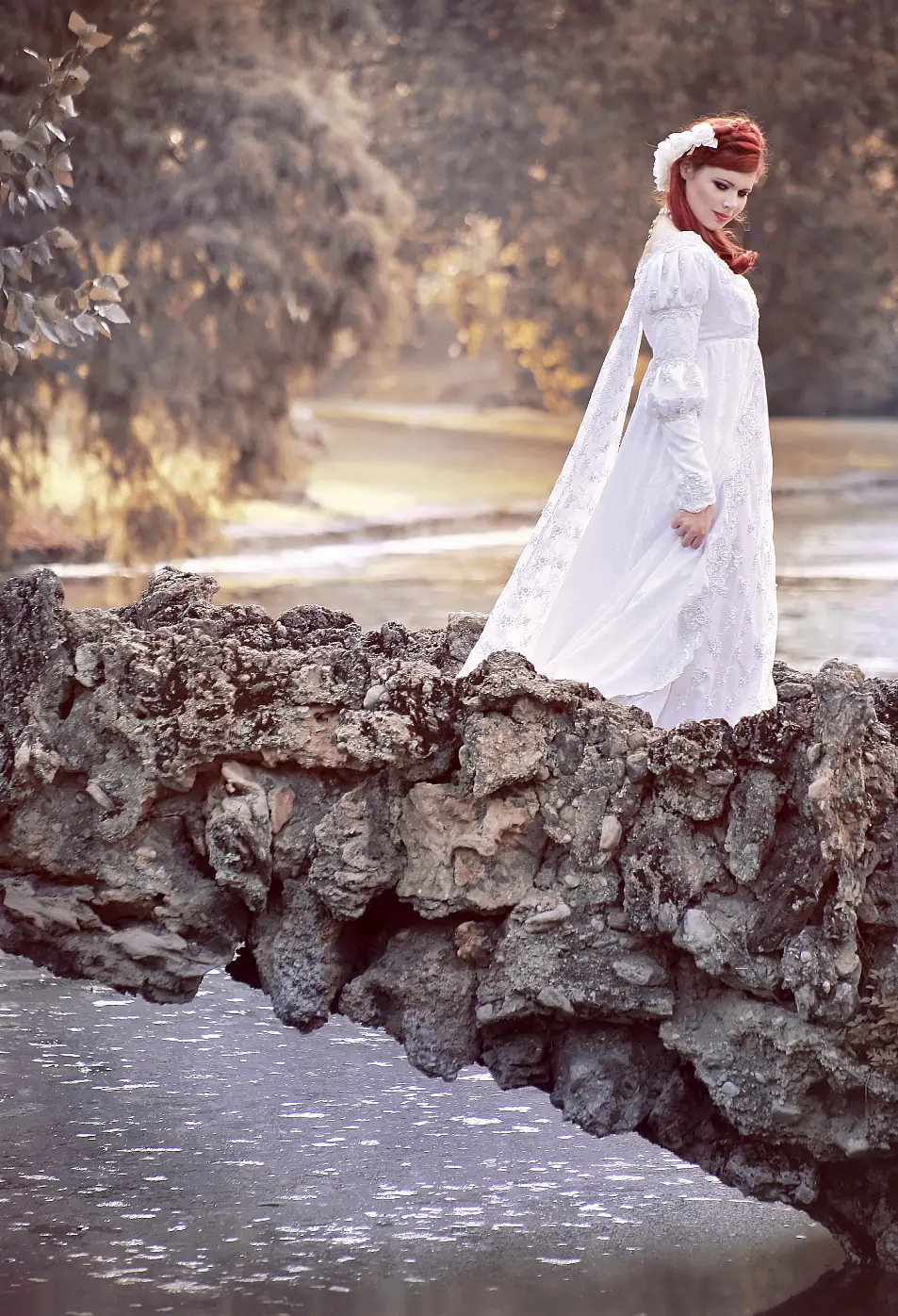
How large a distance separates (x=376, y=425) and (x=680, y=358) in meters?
21.3

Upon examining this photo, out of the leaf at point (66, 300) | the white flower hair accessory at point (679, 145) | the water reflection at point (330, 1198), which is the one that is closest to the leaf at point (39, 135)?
the leaf at point (66, 300)

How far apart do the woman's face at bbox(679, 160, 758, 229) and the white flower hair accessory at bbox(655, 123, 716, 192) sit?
0.03 meters

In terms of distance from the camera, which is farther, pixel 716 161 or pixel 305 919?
pixel 716 161

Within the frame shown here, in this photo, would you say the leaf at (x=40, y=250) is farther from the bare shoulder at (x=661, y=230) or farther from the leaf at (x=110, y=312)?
the bare shoulder at (x=661, y=230)

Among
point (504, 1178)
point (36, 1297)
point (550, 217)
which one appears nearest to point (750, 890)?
point (504, 1178)

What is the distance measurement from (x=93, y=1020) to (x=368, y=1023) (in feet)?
2.79

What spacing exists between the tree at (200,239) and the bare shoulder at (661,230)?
8737 mm

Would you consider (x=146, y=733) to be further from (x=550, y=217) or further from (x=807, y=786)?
(x=550, y=217)

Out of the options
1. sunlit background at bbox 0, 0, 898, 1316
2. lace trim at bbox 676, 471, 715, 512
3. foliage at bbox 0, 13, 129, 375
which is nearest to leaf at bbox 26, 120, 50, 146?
foliage at bbox 0, 13, 129, 375

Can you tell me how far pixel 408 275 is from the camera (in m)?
17.1

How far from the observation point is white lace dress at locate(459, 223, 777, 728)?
3268 mm

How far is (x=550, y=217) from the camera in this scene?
752 inches

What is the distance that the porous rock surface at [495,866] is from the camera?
8.69 ft

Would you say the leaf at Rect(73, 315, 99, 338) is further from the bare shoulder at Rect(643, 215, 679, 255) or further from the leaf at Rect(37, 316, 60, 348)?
the bare shoulder at Rect(643, 215, 679, 255)
